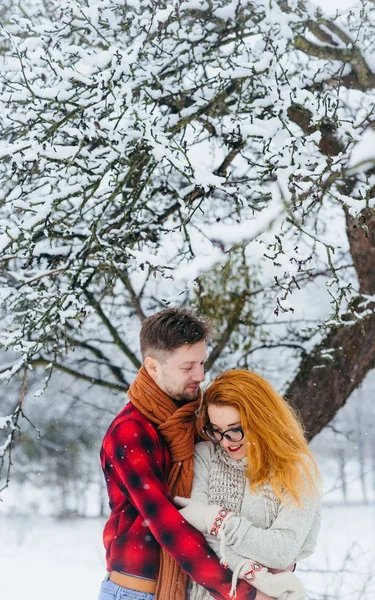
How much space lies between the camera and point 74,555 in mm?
15195

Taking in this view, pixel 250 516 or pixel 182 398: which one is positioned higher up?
pixel 182 398

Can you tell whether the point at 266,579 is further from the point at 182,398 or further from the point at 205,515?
the point at 182,398

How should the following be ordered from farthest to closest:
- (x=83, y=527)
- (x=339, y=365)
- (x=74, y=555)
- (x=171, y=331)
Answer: (x=83, y=527) < (x=74, y=555) < (x=339, y=365) < (x=171, y=331)

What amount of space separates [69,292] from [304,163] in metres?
1.31

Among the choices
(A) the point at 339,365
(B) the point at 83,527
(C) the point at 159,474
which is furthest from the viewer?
(B) the point at 83,527

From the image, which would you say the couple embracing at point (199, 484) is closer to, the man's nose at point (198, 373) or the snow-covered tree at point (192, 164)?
the man's nose at point (198, 373)

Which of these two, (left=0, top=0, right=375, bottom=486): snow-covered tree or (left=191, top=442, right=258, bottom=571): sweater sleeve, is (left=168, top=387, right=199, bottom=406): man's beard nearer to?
(left=191, top=442, right=258, bottom=571): sweater sleeve

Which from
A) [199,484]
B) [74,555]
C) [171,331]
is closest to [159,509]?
[199,484]

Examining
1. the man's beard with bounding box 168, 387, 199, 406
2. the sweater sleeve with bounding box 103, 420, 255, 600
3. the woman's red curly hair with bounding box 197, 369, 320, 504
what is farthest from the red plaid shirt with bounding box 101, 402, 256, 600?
the woman's red curly hair with bounding box 197, 369, 320, 504

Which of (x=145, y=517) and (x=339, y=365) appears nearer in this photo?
(x=145, y=517)

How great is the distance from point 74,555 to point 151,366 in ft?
45.6

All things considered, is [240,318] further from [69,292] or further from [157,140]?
[157,140]

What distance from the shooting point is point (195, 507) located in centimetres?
233

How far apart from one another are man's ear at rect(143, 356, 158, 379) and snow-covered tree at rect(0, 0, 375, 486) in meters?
0.54
